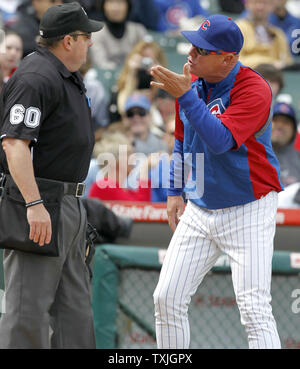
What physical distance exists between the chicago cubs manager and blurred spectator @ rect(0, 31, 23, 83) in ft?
10.4

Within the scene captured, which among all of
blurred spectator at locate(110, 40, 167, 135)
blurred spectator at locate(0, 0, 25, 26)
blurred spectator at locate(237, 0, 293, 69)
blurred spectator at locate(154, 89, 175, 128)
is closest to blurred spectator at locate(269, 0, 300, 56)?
blurred spectator at locate(237, 0, 293, 69)

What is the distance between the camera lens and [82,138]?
3.47 m

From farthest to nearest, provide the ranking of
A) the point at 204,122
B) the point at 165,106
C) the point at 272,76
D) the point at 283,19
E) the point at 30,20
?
the point at 283,19
the point at 30,20
the point at 165,106
the point at 272,76
the point at 204,122

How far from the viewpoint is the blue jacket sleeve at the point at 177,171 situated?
3.82 metres

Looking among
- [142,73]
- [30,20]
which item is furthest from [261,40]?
[30,20]

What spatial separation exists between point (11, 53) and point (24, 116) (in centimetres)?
348

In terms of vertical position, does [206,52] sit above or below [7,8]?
below

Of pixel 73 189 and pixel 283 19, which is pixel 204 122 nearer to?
pixel 73 189

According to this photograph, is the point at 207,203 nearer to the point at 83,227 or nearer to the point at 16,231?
the point at 83,227

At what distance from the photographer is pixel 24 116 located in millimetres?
3238

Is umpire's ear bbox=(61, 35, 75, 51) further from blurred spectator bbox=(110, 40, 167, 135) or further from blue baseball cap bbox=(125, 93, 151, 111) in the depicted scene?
blurred spectator bbox=(110, 40, 167, 135)

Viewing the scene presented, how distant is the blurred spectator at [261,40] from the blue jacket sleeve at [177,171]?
14.0 feet

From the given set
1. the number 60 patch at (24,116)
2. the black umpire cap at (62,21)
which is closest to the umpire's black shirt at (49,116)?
the number 60 patch at (24,116)
